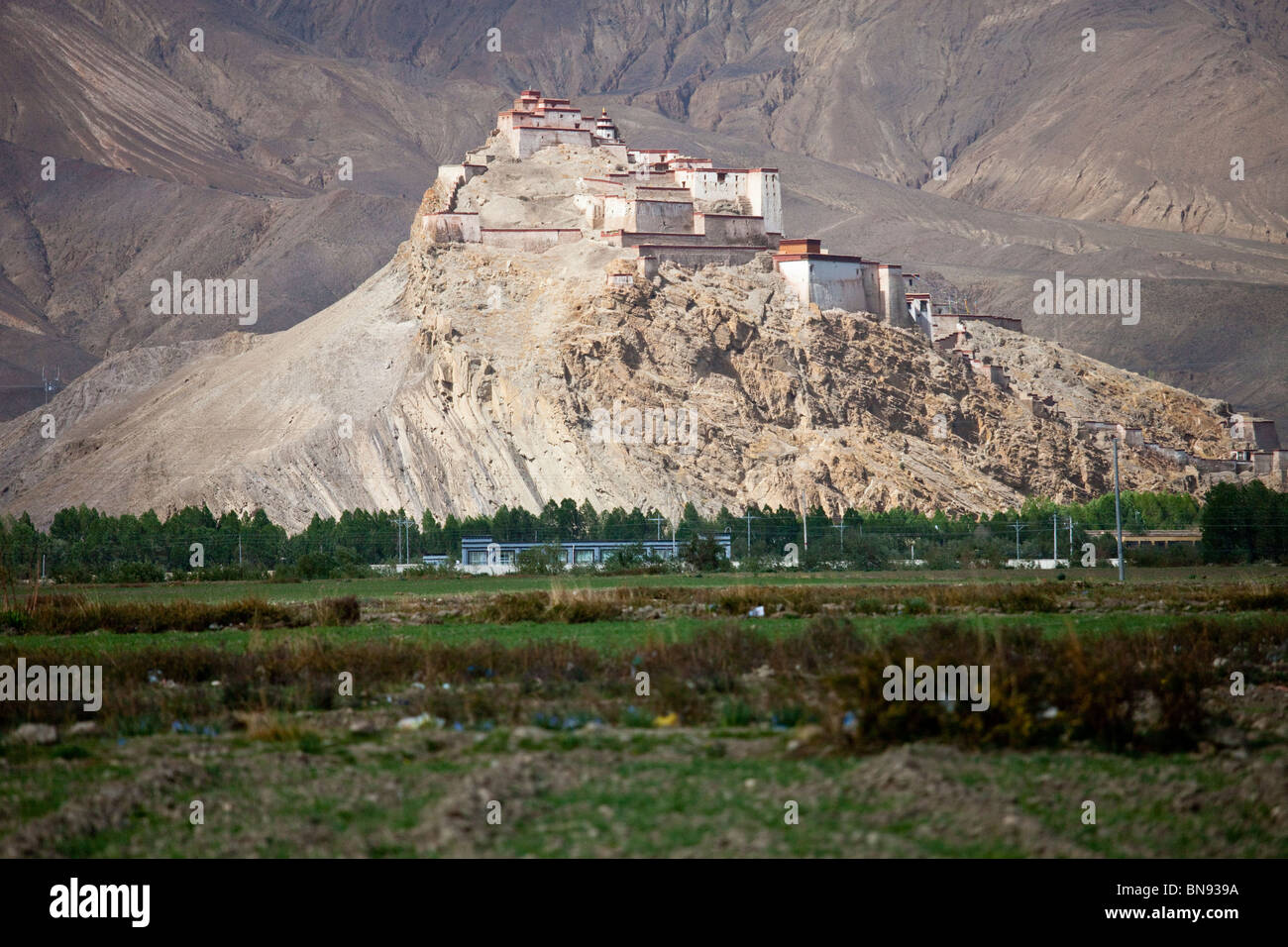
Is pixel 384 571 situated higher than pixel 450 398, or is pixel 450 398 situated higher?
pixel 450 398

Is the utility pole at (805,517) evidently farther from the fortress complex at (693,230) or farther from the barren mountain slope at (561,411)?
the fortress complex at (693,230)

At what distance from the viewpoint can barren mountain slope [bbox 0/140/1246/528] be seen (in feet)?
275

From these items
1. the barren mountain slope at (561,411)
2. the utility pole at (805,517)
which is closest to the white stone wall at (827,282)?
the barren mountain slope at (561,411)

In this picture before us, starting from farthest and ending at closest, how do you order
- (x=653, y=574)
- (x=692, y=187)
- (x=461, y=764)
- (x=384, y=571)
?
(x=692, y=187) → (x=384, y=571) → (x=653, y=574) → (x=461, y=764)

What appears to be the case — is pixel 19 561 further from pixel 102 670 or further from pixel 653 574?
pixel 102 670

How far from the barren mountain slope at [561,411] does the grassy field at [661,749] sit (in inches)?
2080

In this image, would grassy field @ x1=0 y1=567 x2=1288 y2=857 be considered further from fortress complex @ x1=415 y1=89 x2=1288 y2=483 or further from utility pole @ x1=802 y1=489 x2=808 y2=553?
fortress complex @ x1=415 y1=89 x2=1288 y2=483

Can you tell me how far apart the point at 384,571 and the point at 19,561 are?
43.9ft

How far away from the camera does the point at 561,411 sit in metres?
84.0

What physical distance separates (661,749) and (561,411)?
65.5 metres

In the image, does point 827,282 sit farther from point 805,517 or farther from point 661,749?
point 661,749

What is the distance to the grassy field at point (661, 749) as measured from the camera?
15.3 meters

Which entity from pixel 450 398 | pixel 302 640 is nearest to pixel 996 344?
pixel 450 398
